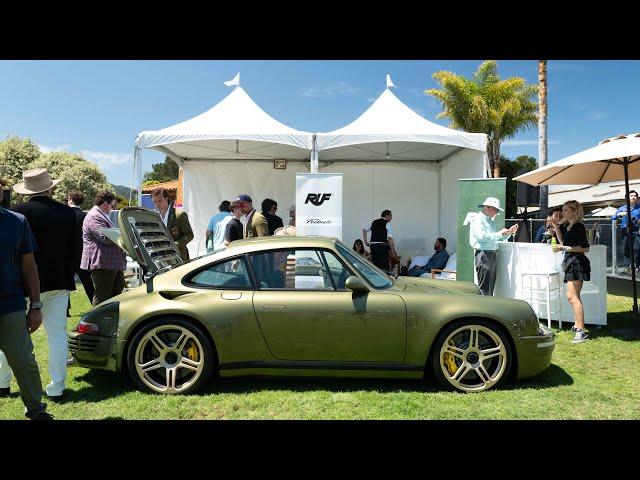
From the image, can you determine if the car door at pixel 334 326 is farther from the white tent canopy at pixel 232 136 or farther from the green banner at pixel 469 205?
the white tent canopy at pixel 232 136

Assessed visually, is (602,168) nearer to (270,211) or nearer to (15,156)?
(270,211)

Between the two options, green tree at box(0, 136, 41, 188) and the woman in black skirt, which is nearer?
the woman in black skirt

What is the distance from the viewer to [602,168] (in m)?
7.49

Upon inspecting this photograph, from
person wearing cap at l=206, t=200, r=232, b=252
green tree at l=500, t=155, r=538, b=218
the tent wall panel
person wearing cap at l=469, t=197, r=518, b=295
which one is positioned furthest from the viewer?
green tree at l=500, t=155, r=538, b=218

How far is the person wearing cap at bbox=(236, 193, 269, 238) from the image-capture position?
6.61 metres

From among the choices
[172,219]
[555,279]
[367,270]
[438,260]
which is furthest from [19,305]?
[438,260]

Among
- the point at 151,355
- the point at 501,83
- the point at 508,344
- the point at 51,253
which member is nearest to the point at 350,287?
the point at 508,344

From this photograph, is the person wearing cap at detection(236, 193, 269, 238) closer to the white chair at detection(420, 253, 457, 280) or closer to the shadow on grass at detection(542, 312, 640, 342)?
the white chair at detection(420, 253, 457, 280)

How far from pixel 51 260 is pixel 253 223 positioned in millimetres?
3155

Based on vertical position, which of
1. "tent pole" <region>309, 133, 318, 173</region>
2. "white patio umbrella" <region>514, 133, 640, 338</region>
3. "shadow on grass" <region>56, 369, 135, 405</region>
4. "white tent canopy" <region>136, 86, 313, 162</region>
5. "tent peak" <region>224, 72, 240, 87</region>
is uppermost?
"tent peak" <region>224, 72, 240, 87</region>

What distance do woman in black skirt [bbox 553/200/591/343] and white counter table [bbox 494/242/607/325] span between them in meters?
0.48

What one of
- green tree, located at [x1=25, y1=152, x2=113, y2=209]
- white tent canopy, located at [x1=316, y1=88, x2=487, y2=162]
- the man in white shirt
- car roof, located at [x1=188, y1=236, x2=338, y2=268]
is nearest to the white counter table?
white tent canopy, located at [x1=316, y1=88, x2=487, y2=162]

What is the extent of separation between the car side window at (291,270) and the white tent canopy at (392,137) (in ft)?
17.4
